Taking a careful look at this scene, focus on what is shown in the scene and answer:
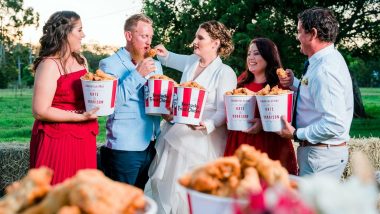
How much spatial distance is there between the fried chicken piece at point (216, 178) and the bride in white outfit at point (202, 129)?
2168mm

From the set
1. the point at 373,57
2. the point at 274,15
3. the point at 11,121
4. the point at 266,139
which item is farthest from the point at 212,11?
the point at 266,139

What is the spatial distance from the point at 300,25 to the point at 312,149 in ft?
3.09

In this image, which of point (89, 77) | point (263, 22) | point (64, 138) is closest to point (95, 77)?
point (89, 77)

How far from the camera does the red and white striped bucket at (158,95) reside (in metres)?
4.02

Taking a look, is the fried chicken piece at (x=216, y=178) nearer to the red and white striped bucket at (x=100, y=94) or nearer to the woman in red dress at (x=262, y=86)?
the red and white striped bucket at (x=100, y=94)

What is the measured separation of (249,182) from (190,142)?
2.64 meters

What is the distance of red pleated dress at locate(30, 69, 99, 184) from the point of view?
12.4 feet

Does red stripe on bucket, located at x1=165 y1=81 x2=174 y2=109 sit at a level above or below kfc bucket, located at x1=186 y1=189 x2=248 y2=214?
above

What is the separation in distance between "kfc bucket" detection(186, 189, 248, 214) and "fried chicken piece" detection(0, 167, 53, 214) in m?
0.58

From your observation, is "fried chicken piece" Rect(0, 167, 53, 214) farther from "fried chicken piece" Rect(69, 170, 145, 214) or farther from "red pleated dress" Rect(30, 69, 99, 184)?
"red pleated dress" Rect(30, 69, 99, 184)

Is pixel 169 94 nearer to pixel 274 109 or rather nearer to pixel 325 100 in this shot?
pixel 274 109

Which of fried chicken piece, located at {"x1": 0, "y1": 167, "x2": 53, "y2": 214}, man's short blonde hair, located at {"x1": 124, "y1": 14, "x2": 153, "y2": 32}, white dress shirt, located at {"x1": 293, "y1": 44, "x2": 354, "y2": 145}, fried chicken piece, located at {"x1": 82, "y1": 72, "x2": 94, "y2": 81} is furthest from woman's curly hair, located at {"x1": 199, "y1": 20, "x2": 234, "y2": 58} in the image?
fried chicken piece, located at {"x1": 0, "y1": 167, "x2": 53, "y2": 214}

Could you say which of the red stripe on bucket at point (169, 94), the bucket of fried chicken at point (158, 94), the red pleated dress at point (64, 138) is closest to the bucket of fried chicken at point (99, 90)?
the red pleated dress at point (64, 138)

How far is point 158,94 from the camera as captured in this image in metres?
4.05
